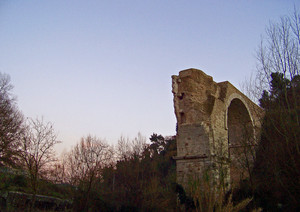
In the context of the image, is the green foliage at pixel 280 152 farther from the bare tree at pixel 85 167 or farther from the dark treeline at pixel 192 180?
the bare tree at pixel 85 167

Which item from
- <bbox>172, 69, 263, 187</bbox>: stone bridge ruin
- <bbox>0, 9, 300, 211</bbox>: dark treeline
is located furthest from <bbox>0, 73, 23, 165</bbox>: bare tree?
<bbox>172, 69, 263, 187</bbox>: stone bridge ruin

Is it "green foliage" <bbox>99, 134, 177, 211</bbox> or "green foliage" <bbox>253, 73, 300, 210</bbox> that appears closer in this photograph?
"green foliage" <bbox>253, 73, 300, 210</bbox>

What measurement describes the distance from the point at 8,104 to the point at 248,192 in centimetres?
1464

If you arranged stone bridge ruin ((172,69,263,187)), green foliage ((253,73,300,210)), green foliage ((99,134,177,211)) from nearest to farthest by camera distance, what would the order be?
1. green foliage ((253,73,300,210))
2. stone bridge ruin ((172,69,263,187))
3. green foliage ((99,134,177,211))

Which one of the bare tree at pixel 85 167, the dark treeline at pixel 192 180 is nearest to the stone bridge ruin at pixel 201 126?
the dark treeline at pixel 192 180

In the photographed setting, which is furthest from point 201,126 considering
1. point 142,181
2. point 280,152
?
point 142,181

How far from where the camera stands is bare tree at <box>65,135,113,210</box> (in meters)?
13.4

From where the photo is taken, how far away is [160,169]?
24.3 meters

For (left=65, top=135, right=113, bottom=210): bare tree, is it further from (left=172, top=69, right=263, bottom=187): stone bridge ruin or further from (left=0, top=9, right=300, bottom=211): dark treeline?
(left=172, top=69, right=263, bottom=187): stone bridge ruin

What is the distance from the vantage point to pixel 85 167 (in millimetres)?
15961

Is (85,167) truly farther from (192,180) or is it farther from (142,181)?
(192,180)

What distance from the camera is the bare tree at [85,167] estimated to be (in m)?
13.4

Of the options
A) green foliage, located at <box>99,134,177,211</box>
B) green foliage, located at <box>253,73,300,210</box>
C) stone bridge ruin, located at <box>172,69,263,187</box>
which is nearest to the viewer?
green foliage, located at <box>253,73,300,210</box>

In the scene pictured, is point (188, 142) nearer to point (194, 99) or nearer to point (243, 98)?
point (194, 99)
